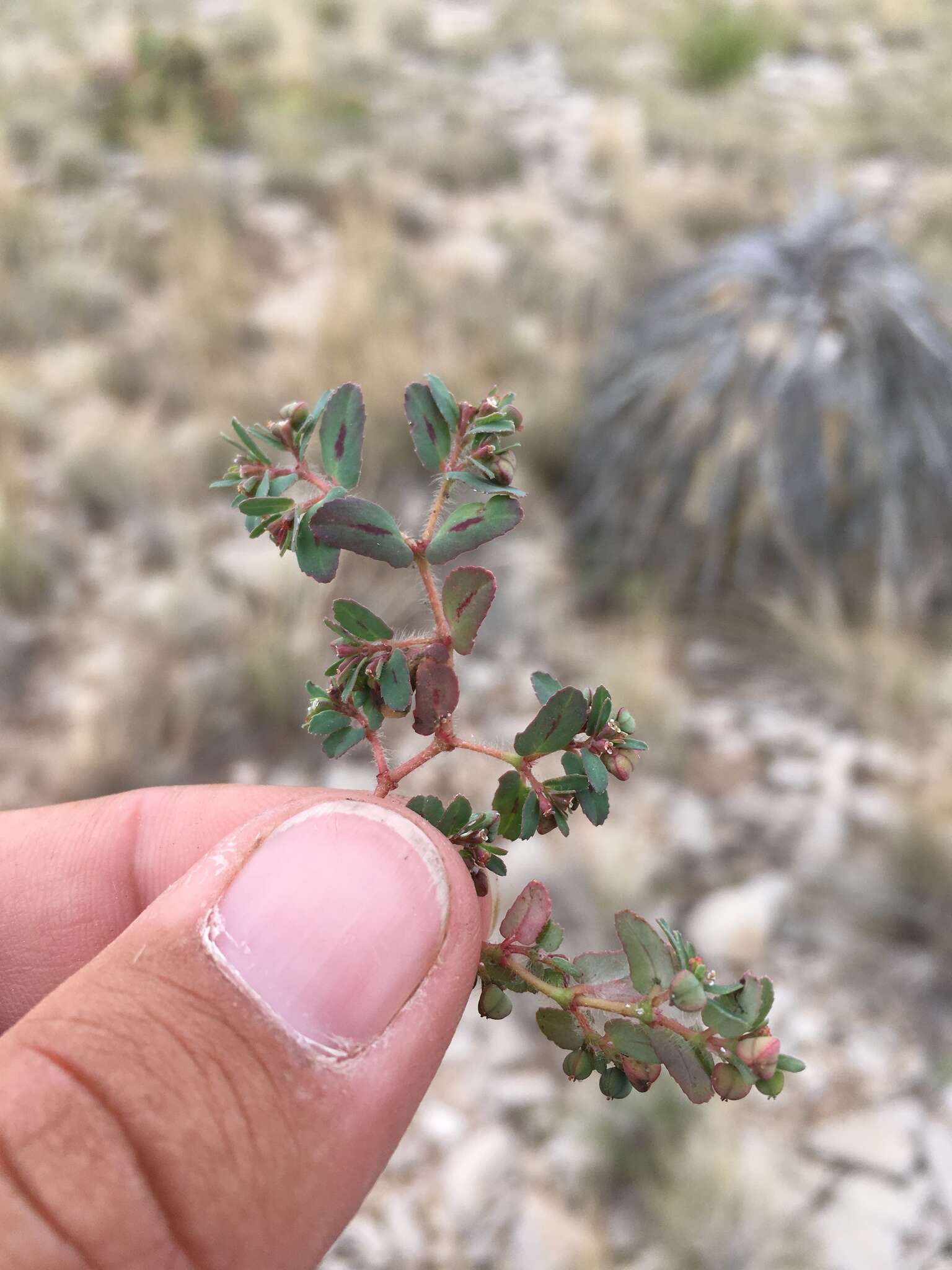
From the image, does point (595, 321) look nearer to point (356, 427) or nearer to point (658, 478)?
point (658, 478)

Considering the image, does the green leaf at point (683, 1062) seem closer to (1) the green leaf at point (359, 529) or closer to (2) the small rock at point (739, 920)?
(1) the green leaf at point (359, 529)

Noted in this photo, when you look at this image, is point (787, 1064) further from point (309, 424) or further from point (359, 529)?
point (309, 424)

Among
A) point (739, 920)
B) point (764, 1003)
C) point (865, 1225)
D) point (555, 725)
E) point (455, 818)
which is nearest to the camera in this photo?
point (764, 1003)

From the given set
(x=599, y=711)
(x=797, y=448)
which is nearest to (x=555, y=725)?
(x=599, y=711)

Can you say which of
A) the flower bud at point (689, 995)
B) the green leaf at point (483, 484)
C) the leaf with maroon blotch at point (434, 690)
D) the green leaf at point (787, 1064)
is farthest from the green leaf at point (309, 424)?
the green leaf at point (787, 1064)

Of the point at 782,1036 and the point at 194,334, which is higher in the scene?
the point at 194,334

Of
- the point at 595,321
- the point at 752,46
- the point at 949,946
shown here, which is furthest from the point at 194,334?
the point at 752,46

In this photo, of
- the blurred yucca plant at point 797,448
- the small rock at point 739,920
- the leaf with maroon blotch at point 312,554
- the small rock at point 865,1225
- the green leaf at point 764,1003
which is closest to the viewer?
the green leaf at point 764,1003
